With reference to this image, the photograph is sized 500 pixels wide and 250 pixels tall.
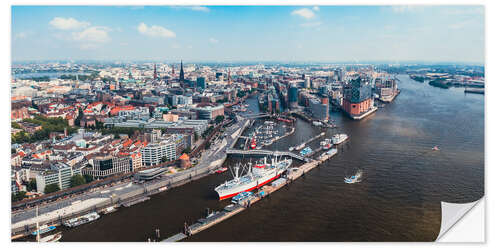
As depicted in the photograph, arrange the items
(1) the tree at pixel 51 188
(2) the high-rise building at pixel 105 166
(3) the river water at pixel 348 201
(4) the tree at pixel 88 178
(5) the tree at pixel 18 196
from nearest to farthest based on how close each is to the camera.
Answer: (3) the river water at pixel 348 201 < (5) the tree at pixel 18 196 < (1) the tree at pixel 51 188 < (4) the tree at pixel 88 178 < (2) the high-rise building at pixel 105 166

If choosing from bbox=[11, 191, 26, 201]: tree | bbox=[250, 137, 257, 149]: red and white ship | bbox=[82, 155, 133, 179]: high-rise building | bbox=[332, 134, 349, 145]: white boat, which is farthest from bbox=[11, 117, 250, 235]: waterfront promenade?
bbox=[332, 134, 349, 145]: white boat

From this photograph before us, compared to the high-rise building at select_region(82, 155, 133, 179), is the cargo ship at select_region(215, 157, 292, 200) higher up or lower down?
lower down

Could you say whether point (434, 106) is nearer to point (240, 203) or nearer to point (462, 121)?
point (462, 121)

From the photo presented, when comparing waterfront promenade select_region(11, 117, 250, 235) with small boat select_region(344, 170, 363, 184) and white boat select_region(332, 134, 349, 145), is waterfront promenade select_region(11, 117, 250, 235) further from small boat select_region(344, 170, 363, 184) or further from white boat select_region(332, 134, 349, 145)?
white boat select_region(332, 134, 349, 145)

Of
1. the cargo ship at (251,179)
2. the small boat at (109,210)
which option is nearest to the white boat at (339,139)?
the cargo ship at (251,179)

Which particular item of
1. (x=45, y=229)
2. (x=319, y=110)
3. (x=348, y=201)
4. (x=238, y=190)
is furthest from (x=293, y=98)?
(x=45, y=229)

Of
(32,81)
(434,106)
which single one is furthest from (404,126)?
(32,81)

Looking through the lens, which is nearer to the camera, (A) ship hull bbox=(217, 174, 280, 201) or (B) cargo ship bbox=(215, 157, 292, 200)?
(A) ship hull bbox=(217, 174, 280, 201)

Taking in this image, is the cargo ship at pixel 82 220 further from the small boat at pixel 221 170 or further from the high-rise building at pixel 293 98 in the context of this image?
the high-rise building at pixel 293 98
